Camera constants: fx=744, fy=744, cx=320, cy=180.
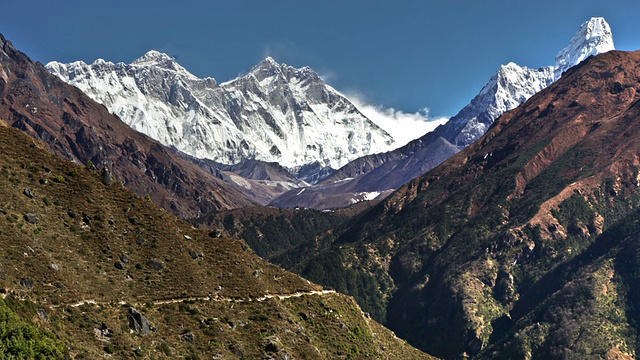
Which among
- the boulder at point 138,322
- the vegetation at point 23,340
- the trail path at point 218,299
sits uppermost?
the trail path at point 218,299

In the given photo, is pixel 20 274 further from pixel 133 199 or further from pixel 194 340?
pixel 133 199

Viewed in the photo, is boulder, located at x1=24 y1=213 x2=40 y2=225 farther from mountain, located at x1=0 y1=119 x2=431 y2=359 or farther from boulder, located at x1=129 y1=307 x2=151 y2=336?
boulder, located at x1=129 y1=307 x2=151 y2=336

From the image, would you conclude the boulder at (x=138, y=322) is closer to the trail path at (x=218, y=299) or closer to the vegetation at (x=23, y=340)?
the trail path at (x=218, y=299)

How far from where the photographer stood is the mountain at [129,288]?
3531 inches

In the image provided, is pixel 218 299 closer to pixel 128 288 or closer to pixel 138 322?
pixel 128 288

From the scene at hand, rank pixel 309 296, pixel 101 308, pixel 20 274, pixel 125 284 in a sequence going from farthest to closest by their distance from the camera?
pixel 309 296 → pixel 125 284 → pixel 101 308 → pixel 20 274

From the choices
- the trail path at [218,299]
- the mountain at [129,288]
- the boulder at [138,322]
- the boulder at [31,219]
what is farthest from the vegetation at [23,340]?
the boulder at [31,219]

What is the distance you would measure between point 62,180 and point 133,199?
46.9ft

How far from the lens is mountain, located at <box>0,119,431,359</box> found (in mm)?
89688

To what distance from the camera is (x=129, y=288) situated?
107 metres

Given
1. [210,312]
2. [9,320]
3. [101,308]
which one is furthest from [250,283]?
[9,320]

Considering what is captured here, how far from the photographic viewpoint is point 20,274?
91188 millimetres

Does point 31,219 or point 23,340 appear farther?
point 31,219

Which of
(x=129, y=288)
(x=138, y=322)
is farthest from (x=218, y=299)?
(x=138, y=322)
